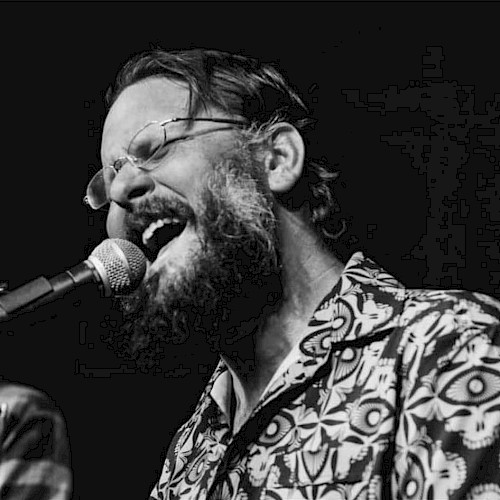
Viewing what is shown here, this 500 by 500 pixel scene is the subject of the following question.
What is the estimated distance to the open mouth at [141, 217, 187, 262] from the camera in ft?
5.83

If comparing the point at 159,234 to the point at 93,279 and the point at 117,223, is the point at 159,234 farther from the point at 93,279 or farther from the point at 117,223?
the point at 93,279


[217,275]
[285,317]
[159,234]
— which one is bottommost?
[285,317]

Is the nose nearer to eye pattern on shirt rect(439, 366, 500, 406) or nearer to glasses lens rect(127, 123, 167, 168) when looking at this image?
glasses lens rect(127, 123, 167, 168)

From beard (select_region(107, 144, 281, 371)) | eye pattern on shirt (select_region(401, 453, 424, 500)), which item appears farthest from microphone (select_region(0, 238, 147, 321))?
eye pattern on shirt (select_region(401, 453, 424, 500))

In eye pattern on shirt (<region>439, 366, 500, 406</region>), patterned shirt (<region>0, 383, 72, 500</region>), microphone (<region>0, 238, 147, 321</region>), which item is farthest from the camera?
eye pattern on shirt (<region>439, 366, 500, 406</region>)

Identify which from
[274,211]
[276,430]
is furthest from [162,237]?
[276,430]

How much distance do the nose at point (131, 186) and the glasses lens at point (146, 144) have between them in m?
0.02

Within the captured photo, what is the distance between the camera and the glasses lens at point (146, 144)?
1.82 m

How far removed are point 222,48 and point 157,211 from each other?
621 mm

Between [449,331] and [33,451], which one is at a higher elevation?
[33,451]

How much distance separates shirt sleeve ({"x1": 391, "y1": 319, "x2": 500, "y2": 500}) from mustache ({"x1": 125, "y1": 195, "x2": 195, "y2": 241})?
0.57 meters

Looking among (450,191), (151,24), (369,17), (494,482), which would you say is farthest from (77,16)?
(494,482)

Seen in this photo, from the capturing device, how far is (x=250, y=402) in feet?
5.98

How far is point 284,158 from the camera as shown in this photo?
6.26 ft
